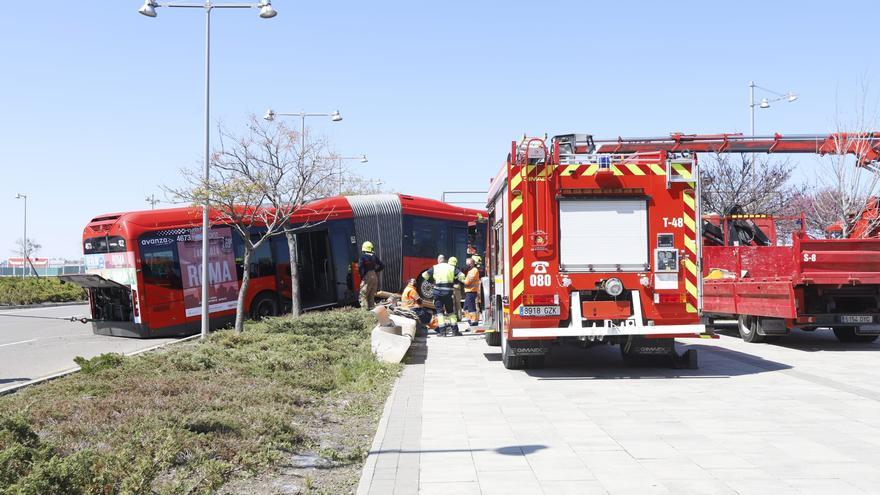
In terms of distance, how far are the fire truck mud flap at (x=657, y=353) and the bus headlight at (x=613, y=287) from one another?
0.78m

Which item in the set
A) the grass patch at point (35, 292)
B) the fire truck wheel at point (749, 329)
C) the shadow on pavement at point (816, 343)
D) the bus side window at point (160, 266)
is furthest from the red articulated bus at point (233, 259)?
the grass patch at point (35, 292)

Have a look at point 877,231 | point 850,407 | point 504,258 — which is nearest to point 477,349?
point 504,258

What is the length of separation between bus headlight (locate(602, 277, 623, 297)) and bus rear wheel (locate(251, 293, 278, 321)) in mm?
11877

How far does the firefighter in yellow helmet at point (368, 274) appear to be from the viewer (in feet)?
67.4

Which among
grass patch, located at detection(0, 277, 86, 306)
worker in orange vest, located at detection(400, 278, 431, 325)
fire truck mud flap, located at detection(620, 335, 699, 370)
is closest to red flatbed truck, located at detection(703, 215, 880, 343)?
fire truck mud flap, located at detection(620, 335, 699, 370)

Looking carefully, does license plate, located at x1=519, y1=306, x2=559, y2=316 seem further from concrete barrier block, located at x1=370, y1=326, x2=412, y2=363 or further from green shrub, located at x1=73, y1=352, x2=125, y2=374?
green shrub, located at x1=73, y1=352, x2=125, y2=374

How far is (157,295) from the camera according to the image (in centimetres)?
1833

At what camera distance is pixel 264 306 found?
69.6 feet

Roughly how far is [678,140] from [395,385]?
50.7 feet

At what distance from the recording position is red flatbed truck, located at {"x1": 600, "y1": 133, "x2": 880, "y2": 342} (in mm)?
13938

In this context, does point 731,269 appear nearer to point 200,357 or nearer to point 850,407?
point 850,407

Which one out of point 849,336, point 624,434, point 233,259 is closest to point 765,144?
point 849,336

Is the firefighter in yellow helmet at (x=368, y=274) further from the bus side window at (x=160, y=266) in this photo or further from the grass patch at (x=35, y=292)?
the grass patch at (x=35, y=292)

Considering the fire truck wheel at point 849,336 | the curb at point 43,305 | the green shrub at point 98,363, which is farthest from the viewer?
the curb at point 43,305
